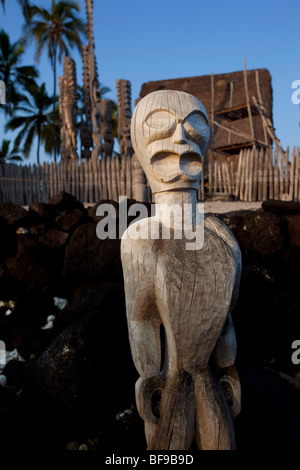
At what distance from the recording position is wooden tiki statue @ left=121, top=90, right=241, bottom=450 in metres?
1.45

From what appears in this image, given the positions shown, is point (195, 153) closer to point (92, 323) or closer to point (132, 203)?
point (92, 323)

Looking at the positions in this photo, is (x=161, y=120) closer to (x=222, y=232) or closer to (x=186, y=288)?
(x=222, y=232)

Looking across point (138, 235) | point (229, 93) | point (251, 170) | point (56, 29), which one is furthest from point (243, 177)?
point (56, 29)

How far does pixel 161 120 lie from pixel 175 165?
22 cm

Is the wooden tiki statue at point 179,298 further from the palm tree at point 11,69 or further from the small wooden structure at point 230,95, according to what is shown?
the palm tree at point 11,69

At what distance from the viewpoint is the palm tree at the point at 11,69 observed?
21.9 metres

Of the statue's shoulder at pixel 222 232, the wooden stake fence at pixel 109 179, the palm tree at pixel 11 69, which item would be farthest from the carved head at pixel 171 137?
the palm tree at pixel 11 69

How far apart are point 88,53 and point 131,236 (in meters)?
13.1

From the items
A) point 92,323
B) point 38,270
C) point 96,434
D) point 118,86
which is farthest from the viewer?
point 118,86

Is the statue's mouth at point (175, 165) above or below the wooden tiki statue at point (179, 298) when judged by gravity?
above

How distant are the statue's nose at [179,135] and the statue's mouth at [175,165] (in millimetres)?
56

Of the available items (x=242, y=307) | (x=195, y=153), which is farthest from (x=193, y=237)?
(x=242, y=307)

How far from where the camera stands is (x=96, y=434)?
254 centimetres

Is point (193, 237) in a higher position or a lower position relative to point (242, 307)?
higher
